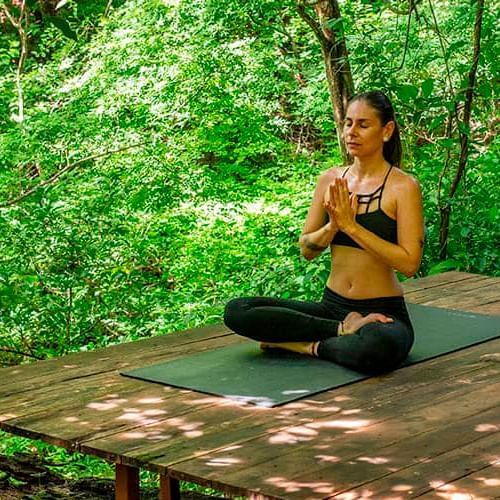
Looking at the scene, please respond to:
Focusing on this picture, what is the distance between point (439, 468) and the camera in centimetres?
248

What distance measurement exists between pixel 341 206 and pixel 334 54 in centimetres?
278

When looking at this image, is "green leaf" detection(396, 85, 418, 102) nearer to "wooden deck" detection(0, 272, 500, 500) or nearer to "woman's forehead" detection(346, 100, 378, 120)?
"woman's forehead" detection(346, 100, 378, 120)

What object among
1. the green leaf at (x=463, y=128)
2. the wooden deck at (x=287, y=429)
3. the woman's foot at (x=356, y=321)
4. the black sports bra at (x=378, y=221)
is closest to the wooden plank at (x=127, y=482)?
the wooden deck at (x=287, y=429)

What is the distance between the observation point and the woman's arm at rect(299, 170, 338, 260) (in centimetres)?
361

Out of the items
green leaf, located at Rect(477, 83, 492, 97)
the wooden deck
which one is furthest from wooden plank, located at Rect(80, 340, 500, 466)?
green leaf, located at Rect(477, 83, 492, 97)

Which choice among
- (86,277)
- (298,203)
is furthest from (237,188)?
(86,277)

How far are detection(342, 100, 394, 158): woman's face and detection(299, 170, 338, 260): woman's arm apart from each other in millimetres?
172

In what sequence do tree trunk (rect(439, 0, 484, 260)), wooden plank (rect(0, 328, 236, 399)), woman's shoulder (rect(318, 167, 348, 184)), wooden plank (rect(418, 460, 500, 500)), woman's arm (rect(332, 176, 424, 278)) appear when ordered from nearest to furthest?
wooden plank (rect(418, 460, 500, 500)) → wooden plank (rect(0, 328, 236, 399)) → woman's arm (rect(332, 176, 424, 278)) → woman's shoulder (rect(318, 167, 348, 184)) → tree trunk (rect(439, 0, 484, 260))

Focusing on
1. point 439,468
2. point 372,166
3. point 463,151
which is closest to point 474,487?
point 439,468

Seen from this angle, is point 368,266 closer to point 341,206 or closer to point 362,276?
point 362,276

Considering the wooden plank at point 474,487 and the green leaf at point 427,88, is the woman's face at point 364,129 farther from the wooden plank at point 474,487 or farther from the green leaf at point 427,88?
the green leaf at point 427,88

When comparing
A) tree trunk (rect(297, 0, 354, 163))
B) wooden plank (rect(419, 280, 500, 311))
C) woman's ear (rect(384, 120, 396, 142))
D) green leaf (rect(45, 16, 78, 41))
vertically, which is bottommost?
wooden plank (rect(419, 280, 500, 311))

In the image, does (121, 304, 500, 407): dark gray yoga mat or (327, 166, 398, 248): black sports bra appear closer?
(121, 304, 500, 407): dark gray yoga mat

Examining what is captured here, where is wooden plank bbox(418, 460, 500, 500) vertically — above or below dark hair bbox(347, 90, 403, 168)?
below
